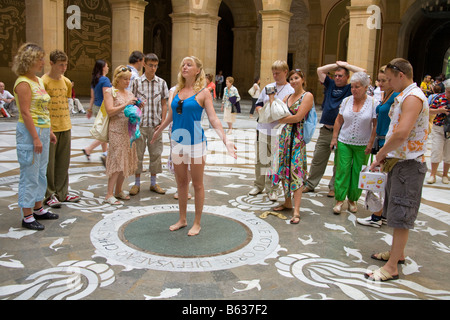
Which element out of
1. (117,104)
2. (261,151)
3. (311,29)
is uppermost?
(311,29)

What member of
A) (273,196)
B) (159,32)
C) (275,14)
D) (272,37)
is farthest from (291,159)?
(159,32)

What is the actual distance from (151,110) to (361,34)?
1169 cm

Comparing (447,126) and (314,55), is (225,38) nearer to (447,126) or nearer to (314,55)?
(314,55)

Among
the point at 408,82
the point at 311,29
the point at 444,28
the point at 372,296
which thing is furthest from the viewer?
the point at 444,28

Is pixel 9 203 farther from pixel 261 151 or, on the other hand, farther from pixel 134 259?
pixel 261 151

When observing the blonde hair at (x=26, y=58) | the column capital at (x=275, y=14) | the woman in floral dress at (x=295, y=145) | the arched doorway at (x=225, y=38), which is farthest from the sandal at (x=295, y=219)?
the arched doorway at (x=225, y=38)

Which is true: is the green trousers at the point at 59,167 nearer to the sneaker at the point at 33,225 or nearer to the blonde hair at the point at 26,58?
the sneaker at the point at 33,225

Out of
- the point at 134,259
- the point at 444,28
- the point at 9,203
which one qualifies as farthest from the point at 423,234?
the point at 444,28

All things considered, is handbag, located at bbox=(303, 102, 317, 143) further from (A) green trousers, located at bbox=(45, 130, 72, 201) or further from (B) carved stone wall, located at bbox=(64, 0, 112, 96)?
(B) carved stone wall, located at bbox=(64, 0, 112, 96)

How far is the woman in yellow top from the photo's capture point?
379 cm

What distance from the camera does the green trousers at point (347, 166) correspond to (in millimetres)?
4879

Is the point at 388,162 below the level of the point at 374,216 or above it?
above

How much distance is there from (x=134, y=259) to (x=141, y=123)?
8.08 feet

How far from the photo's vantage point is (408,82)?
3180 millimetres
